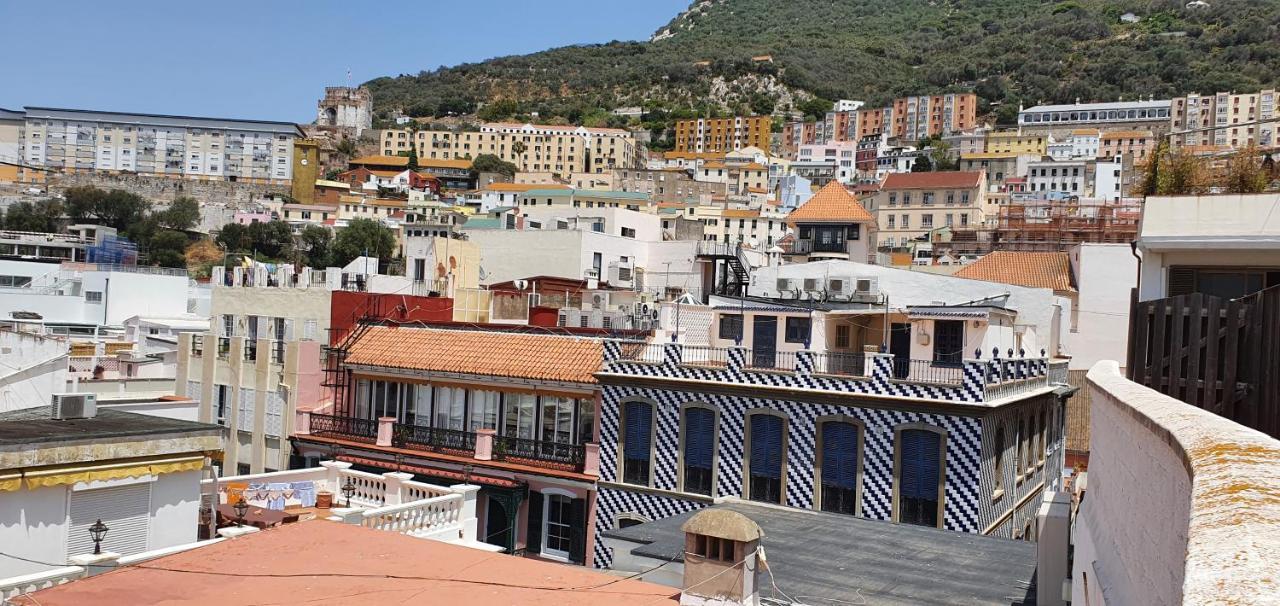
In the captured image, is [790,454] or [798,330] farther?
[798,330]

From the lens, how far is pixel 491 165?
157m

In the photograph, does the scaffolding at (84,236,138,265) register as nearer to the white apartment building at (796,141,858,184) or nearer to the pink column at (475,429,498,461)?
the pink column at (475,429,498,461)

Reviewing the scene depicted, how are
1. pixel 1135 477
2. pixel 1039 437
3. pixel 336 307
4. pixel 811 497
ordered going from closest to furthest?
pixel 1135 477 → pixel 811 497 → pixel 1039 437 → pixel 336 307

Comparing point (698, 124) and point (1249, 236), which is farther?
point (698, 124)

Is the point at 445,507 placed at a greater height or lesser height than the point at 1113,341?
lesser

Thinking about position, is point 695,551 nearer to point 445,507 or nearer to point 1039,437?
point 445,507

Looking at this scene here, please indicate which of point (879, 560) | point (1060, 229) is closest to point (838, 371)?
point (879, 560)

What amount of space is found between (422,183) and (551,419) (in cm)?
12301

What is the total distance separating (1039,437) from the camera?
86.2 ft

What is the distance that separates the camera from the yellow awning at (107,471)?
12.4 m

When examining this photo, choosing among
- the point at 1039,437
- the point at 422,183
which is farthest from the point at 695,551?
the point at 422,183

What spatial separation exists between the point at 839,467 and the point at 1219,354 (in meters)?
11.6

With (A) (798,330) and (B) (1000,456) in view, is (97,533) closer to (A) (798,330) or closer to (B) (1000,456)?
A: (A) (798,330)

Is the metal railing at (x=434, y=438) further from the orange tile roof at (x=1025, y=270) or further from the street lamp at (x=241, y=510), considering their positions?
the orange tile roof at (x=1025, y=270)
